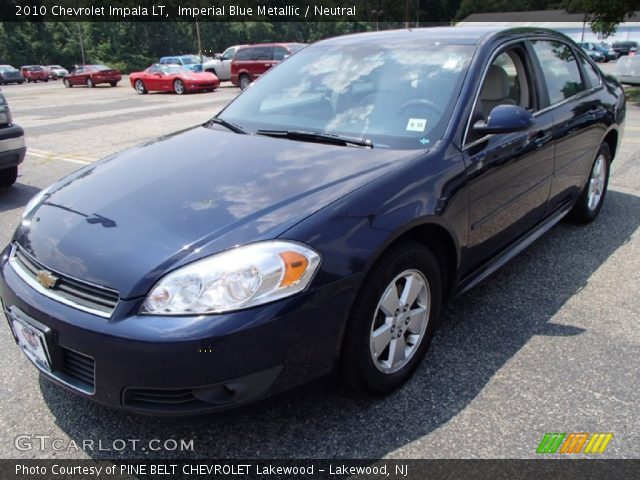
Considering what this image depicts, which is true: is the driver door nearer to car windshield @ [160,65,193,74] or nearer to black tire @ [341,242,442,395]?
black tire @ [341,242,442,395]

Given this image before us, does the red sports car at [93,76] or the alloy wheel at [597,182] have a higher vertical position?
the red sports car at [93,76]

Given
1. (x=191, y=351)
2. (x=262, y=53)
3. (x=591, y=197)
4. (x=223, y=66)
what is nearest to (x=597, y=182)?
(x=591, y=197)

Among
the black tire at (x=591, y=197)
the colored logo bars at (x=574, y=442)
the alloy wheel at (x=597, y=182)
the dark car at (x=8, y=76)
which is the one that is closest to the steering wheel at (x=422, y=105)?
the colored logo bars at (x=574, y=442)

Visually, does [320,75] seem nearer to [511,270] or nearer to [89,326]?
[511,270]

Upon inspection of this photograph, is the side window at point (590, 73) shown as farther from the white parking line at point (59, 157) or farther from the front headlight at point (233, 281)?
the white parking line at point (59, 157)

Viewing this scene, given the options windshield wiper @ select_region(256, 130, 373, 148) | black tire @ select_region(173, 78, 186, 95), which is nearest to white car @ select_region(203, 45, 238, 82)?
black tire @ select_region(173, 78, 186, 95)

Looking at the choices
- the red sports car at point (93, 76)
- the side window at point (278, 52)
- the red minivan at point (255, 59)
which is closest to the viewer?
the side window at point (278, 52)

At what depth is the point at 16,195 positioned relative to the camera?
245 inches

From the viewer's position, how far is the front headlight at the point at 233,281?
187cm

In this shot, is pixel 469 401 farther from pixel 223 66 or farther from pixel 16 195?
pixel 223 66

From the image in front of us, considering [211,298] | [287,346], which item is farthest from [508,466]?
[211,298]

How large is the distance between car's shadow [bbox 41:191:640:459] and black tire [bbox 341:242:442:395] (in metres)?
0.10

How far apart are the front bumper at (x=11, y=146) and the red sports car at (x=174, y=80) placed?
17.0 m

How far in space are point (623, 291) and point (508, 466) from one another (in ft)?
6.55
